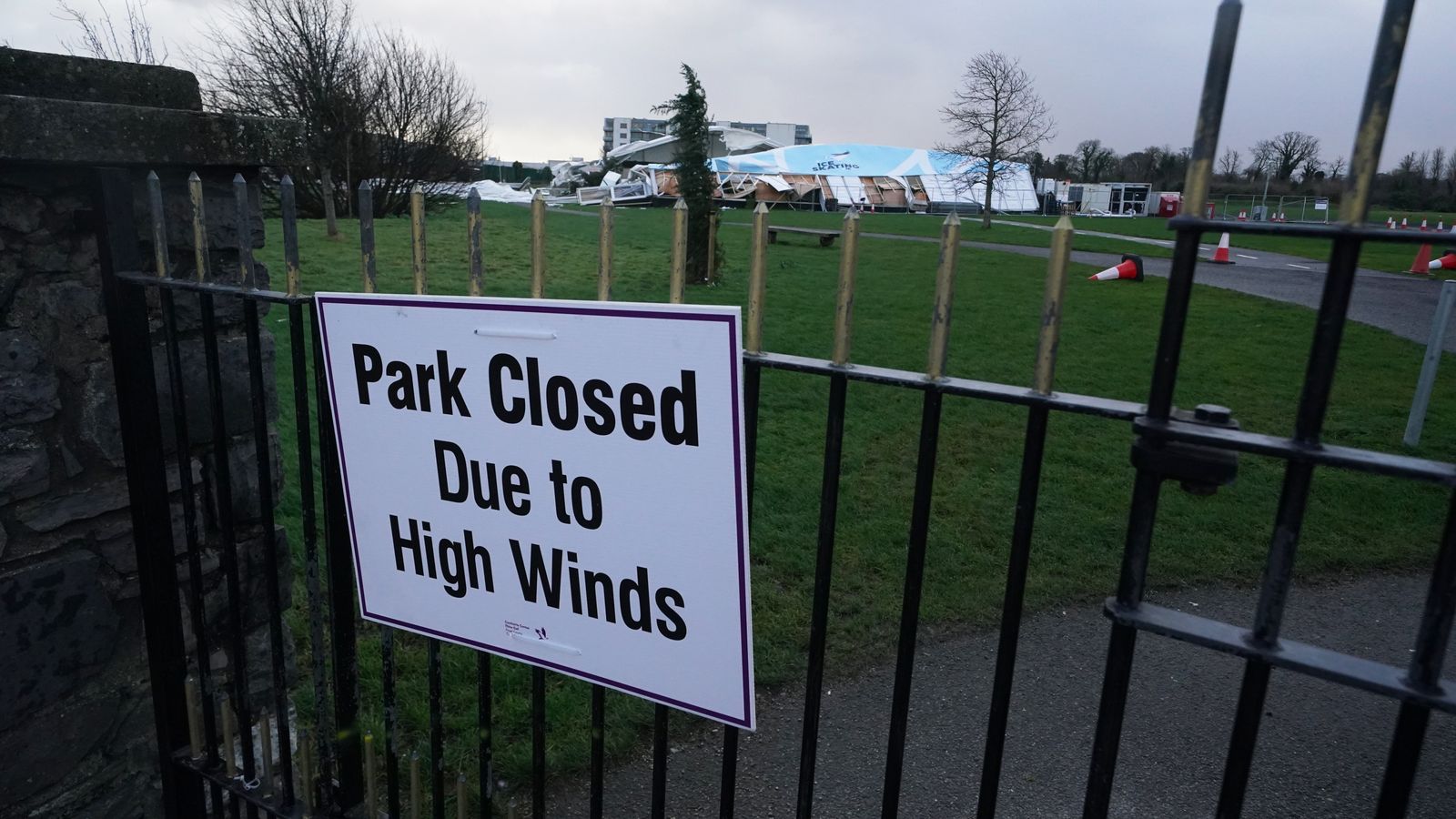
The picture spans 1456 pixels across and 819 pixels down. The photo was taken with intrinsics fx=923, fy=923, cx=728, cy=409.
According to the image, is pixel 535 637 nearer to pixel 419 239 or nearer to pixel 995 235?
pixel 419 239

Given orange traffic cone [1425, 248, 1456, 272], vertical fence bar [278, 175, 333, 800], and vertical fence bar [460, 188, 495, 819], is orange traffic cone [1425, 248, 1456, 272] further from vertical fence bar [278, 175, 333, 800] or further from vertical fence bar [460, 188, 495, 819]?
vertical fence bar [278, 175, 333, 800]

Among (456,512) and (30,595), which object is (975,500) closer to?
(456,512)

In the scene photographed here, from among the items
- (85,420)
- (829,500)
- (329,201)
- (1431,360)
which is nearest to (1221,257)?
(1431,360)

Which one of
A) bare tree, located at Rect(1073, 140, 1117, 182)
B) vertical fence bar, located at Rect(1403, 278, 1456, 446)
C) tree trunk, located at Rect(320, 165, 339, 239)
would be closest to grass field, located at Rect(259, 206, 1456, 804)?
vertical fence bar, located at Rect(1403, 278, 1456, 446)

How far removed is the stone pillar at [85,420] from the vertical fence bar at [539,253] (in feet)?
2.86

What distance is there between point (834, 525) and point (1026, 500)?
1.15 feet

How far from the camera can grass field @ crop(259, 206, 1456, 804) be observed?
154 inches

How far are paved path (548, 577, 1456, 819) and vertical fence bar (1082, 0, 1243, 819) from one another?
1776mm

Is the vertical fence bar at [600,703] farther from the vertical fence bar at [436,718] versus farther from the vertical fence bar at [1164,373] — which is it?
the vertical fence bar at [1164,373]

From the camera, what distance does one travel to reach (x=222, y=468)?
2418 mm

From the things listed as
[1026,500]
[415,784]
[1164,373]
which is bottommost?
[415,784]

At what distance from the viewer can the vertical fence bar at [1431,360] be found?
633cm

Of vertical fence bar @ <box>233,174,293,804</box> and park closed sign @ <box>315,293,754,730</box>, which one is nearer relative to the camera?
park closed sign @ <box>315,293,754,730</box>

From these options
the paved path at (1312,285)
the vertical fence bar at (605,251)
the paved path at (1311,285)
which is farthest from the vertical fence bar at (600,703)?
the paved path at (1312,285)
